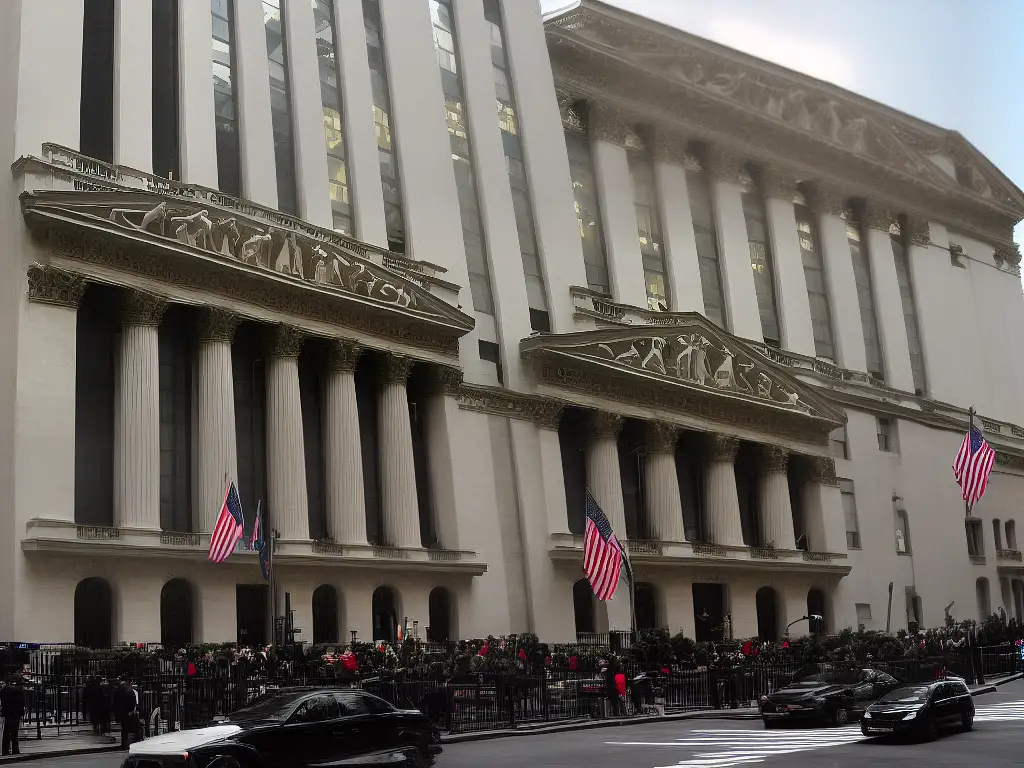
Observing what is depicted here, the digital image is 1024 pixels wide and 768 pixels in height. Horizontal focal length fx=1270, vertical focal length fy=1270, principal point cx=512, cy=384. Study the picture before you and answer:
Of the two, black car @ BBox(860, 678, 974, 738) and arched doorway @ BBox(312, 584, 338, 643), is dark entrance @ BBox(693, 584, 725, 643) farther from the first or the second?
black car @ BBox(860, 678, 974, 738)

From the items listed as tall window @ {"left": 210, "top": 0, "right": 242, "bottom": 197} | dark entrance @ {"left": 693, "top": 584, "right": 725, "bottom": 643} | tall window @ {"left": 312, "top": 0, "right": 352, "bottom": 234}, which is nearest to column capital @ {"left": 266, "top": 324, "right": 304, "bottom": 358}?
tall window @ {"left": 210, "top": 0, "right": 242, "bottom": 197}

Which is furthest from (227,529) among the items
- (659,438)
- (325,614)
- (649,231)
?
(649,231)

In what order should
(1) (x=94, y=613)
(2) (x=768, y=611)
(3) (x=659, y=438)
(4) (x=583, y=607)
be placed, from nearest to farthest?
(1) (x=94, y=613), (4) (x=583, y=607), (3) (x=659, y=438), (2) (x=768, y=611)

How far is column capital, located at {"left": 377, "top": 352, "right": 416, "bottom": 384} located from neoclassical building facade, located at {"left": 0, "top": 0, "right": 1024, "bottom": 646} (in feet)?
0.34

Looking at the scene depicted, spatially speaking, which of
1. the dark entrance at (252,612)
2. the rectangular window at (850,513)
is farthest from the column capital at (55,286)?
the rectangular window at (850,513)

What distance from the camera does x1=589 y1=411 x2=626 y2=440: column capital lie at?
53375 millimetres

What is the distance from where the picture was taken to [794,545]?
61062 millimetres

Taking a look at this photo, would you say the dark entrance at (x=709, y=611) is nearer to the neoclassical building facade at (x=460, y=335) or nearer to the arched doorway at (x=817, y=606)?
the neoclassical building facade at (x=460, y=335)

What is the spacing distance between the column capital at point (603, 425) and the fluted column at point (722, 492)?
22.1ft

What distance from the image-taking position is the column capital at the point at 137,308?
129ft

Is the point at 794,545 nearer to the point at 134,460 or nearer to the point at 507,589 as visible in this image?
the point at 507,589

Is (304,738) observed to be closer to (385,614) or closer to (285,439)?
(285,439)

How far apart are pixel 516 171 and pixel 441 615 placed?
20209 millimetres

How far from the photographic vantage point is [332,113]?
161 ft
